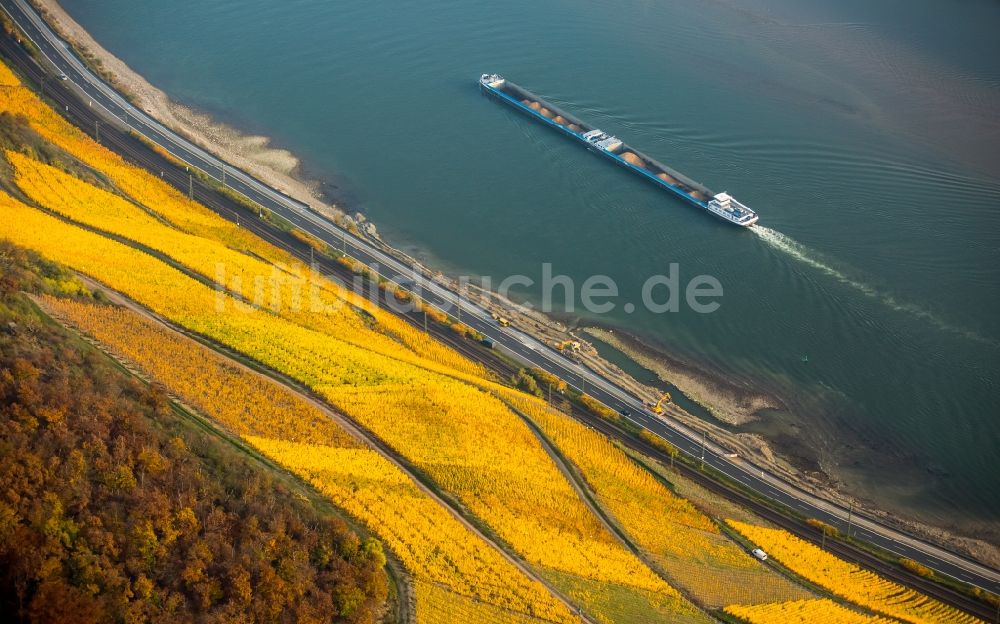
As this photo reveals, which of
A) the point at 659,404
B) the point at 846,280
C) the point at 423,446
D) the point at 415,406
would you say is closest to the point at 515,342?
the point at 659,404

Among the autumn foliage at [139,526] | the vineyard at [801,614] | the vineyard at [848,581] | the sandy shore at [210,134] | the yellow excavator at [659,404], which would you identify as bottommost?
the autumn foliage at [139,526]

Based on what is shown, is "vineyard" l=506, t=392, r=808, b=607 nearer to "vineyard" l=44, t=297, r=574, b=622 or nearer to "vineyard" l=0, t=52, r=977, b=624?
"vineyard" l=0, t=52, r=977, b=624

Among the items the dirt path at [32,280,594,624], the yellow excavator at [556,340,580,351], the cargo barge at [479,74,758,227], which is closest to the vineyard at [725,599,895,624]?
the dirt path at [32,280,594,624]

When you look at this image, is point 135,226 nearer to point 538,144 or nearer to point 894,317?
point 538,144

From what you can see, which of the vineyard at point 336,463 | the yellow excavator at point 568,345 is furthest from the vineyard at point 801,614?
the yellow excavator at point 568,345

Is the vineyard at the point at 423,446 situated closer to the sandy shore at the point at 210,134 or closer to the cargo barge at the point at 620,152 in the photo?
the sandy shore at the point at 210,134

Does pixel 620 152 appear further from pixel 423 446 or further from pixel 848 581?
pixel 848 581

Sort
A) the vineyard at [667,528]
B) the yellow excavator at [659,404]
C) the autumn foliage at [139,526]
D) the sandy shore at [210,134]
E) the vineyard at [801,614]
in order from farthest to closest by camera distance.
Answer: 1. the sandy shore at [210,134]
2. the yellow excavator at [659,404]
3. the vineyard at [667,528]
4. the vineyard at [801,614]
5. the autumn foliage at [139,526]

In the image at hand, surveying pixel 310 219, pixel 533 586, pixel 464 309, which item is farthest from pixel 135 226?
pixel 533 586
